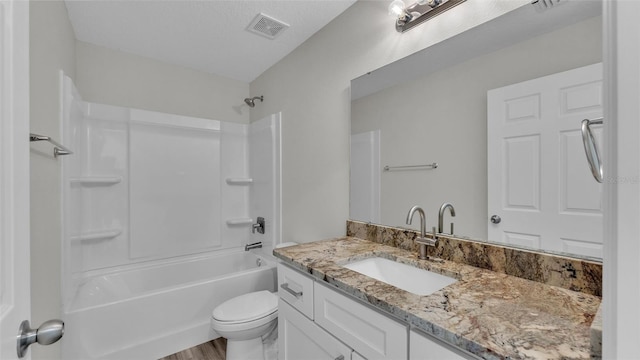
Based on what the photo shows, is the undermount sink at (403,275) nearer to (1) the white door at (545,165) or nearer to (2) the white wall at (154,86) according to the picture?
(1) the white door at (545,165)

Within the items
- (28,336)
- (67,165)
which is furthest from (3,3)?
(67,165)

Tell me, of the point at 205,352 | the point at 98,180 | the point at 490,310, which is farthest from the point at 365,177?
the point at 98,180

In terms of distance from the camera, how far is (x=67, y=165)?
1743 mm

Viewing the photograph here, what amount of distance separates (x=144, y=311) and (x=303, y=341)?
4.46 ft

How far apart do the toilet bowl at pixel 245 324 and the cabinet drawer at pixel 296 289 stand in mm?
415

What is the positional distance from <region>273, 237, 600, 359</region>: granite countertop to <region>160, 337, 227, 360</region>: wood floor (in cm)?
136

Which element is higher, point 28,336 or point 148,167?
point 148,167

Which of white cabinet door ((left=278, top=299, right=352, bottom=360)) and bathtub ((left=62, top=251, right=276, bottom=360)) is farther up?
white cabinet door ((left=278, top=299, right=352, bottom=360))

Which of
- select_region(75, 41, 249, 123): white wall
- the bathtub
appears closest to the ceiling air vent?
select_region(75, 41, 249, 123): white wall

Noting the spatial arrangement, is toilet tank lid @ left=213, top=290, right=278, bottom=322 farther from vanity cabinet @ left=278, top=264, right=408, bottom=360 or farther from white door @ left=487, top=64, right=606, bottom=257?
white door @ left=487, top=64, right=606, bottom=257

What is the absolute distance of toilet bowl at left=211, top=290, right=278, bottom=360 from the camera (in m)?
1.59

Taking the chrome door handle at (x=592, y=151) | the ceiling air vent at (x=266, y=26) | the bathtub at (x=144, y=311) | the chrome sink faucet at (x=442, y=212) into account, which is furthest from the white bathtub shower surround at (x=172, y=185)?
the chrome door handle at (x=592, y=151)

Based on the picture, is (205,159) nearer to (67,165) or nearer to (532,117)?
(67,165)

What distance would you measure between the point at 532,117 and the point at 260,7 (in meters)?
1.71
